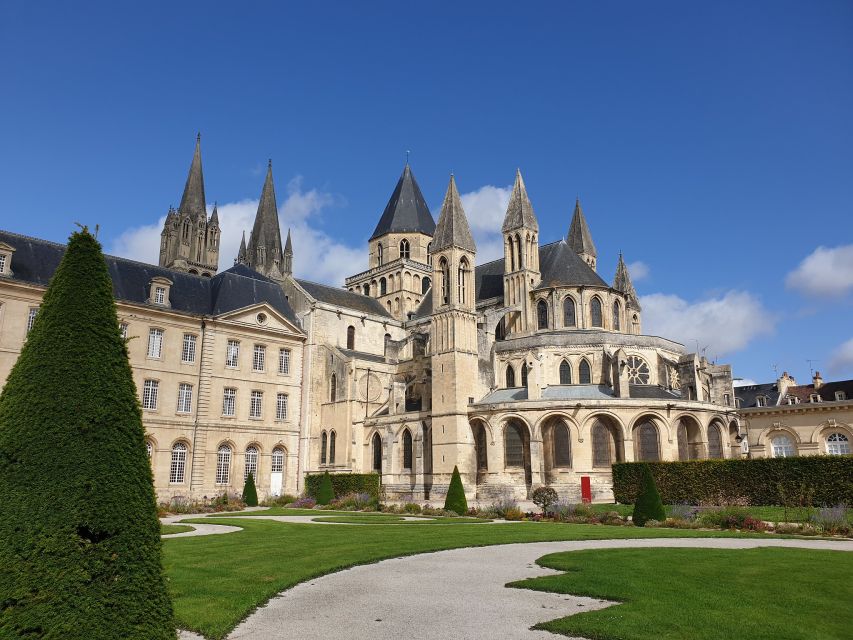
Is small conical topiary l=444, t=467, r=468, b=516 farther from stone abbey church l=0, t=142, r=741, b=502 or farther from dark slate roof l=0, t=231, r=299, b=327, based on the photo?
dark slate roof l=0, t=231, r=299, b=327

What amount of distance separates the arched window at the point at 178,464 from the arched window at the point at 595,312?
86.0ft

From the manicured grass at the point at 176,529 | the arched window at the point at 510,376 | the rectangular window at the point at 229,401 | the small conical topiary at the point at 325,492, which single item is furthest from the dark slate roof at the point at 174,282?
the manicured grass at the point at 176,529

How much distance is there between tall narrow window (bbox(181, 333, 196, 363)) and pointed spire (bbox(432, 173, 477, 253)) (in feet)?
49.2

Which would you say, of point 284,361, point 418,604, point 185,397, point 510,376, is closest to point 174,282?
point 185,397

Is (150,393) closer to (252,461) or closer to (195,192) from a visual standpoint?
(252,461)

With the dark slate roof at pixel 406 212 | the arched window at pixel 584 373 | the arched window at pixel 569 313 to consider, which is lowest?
the arched window at pixel 584 373

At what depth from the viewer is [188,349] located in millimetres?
37438

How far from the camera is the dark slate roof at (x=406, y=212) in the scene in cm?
6122

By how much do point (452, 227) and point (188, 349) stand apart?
1682 cm

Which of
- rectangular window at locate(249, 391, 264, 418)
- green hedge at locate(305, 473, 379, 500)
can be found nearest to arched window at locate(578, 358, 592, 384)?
green hedge at locate(305, 473, 379, 500)

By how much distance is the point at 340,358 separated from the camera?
44.2 m

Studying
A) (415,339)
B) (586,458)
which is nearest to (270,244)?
(415,339)

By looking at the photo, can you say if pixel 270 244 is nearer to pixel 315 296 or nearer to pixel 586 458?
pixel 315 296

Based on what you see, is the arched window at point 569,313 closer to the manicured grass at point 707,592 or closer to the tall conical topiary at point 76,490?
the manicured grass at point 707,592
